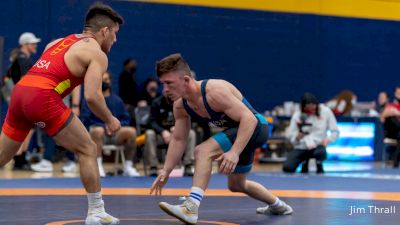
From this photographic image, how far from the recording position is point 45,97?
18.7ft

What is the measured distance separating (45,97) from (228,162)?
1.20m

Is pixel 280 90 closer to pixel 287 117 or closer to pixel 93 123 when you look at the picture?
pixel 287 117

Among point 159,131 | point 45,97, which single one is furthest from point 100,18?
point 159,131

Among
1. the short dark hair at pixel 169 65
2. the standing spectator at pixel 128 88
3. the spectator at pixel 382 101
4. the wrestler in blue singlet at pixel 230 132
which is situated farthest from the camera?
the spectator at pixel 382 101

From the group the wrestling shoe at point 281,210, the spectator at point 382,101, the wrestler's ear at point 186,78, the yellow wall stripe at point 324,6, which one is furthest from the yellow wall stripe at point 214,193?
the spectator at point 382,101

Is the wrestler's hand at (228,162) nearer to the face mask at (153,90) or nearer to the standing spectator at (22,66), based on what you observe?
the standing spectator at (22,66)

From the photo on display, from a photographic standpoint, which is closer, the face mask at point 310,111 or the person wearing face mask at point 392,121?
the face mask at point 310,111

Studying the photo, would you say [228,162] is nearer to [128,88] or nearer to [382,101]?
[128,88]

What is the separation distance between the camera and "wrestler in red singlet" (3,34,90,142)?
570 centimetres

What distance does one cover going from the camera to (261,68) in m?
17.3

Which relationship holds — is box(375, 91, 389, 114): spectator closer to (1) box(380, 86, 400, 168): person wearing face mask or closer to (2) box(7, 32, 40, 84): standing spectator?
(1) box(380, 86, 400, 168): person wearing face mask

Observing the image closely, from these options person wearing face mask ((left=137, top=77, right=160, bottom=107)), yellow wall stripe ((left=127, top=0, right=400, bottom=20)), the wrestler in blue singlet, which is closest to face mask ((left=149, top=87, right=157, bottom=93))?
person wearing face mask ((left=137, top=77, right=160, bottom=107))

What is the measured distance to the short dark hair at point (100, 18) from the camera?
594 centimetres

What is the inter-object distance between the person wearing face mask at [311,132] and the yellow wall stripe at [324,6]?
4.43 m
